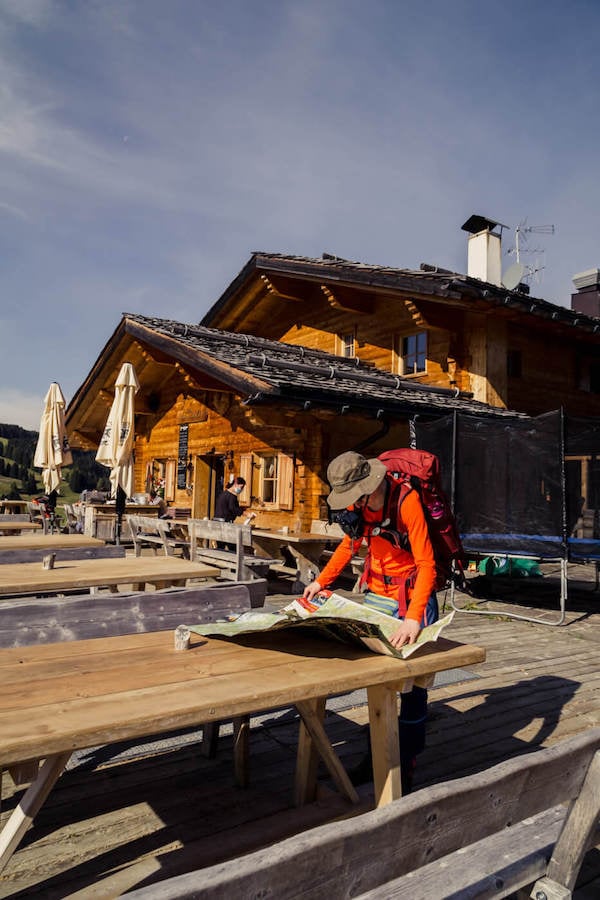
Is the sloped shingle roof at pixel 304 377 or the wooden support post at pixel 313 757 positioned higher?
the sloped shingle roof at pixel 304 377

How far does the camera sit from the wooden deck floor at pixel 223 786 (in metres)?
2.65

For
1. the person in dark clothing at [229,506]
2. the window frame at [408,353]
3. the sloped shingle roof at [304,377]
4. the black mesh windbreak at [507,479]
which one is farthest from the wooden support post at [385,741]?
the window frame at [408,353]

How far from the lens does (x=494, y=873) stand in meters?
1.51

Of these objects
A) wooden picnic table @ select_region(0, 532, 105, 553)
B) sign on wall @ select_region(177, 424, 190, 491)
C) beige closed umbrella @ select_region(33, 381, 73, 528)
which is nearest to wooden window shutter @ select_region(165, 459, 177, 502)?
sign on wall @ select_region(177, 424, 190, 491)

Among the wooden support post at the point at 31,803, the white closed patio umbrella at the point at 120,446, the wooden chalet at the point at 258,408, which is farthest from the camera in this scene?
the white closed patio umbrella at the point at 120,446

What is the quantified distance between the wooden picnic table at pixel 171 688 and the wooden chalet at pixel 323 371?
758 cm

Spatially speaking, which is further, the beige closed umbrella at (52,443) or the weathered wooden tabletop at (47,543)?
the beige closed umbrella at (52,443)

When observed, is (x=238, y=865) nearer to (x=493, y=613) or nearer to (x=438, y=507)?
(x=438, y=507)

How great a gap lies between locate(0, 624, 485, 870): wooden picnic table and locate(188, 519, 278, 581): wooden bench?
5199 millimetres

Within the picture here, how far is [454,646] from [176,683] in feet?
4.06

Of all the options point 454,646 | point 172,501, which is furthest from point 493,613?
point 172,501

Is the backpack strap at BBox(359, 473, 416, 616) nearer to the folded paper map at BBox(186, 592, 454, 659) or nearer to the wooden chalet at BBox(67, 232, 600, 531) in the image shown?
the folded paper map at BBox(186, 592, 454, 659)

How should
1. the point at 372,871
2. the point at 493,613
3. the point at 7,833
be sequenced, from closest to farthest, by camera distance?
the point at 372,871 < the point at 7,833 < the point at 493,613

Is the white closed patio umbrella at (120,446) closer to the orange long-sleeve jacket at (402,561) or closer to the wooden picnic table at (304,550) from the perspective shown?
the wooden picnic table at (304,550)
